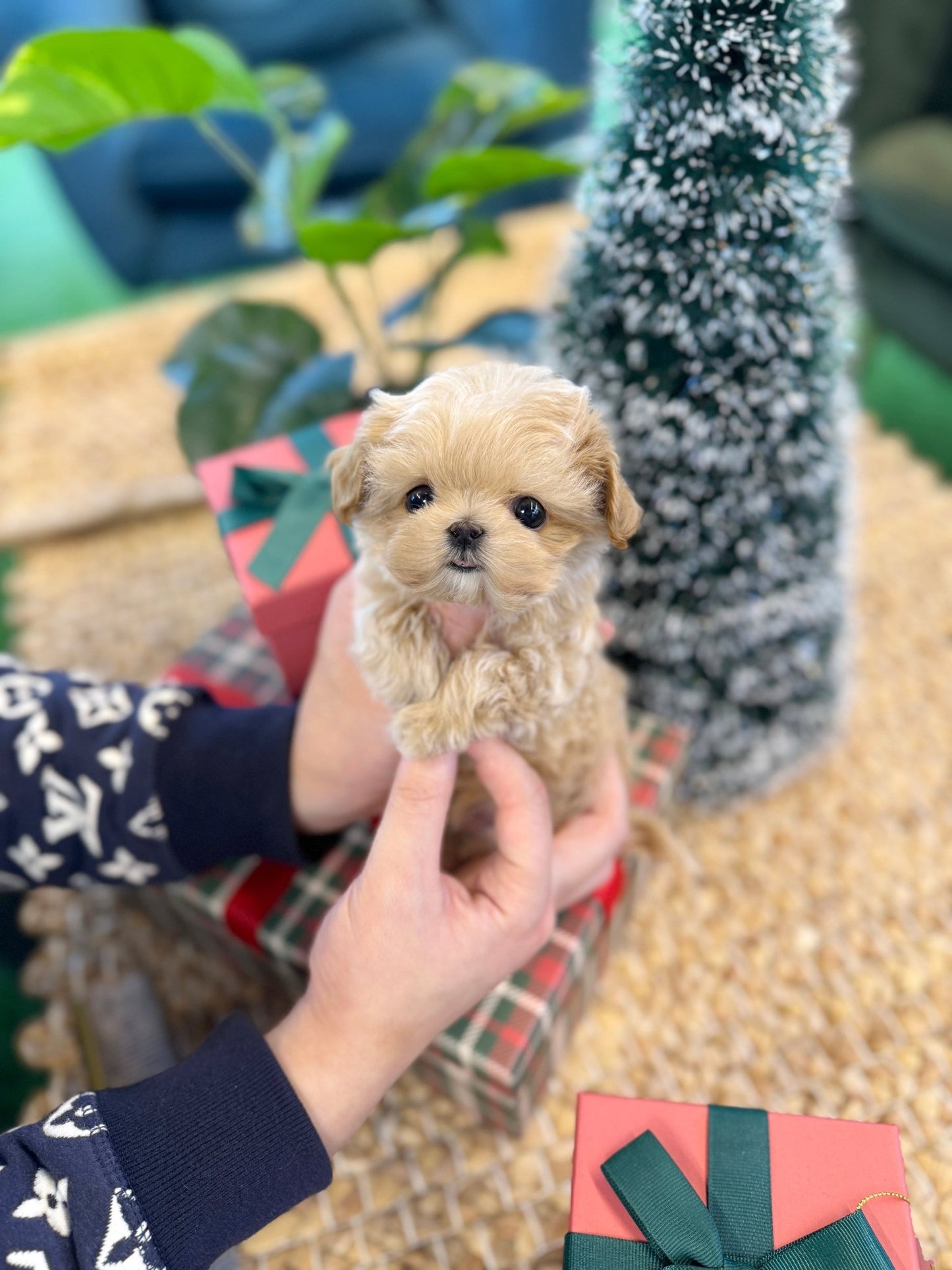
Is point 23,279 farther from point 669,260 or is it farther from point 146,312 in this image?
point 669,260

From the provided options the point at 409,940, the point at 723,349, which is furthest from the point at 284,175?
the point at 409,940

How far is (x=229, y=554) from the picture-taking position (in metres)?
1.00

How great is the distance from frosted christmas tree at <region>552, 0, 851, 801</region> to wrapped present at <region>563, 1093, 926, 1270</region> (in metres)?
→ 0.57

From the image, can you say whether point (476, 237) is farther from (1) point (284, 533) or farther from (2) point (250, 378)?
(1) point (284, 533)

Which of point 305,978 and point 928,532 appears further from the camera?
point 928,532

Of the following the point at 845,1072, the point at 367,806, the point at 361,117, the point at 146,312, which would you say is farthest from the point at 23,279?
the point at 845,1072

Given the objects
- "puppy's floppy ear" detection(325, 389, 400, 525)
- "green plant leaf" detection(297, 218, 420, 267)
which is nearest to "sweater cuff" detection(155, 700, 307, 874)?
"puppy's floppy ear" detection(325, 389, 400, 525)

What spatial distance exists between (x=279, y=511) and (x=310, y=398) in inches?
12.1

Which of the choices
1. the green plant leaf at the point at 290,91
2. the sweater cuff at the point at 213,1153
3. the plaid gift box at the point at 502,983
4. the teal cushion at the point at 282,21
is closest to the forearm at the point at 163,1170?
the sweater cuff at the point at 213,1153

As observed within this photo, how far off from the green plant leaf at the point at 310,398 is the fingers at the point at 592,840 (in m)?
0.68

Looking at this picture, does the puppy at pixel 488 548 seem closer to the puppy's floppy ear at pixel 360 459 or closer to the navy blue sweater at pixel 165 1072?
the puppy's floppy ear at pixel 360 459

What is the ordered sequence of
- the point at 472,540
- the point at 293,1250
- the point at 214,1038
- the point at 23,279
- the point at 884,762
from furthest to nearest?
1. the point at 23,279
2. the point at 884,762
3. the point at 293,1250
4. the point at 214,1038
5. the point at 472,540

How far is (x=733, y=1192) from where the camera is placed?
0.68 m

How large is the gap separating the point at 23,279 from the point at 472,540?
291 cm
